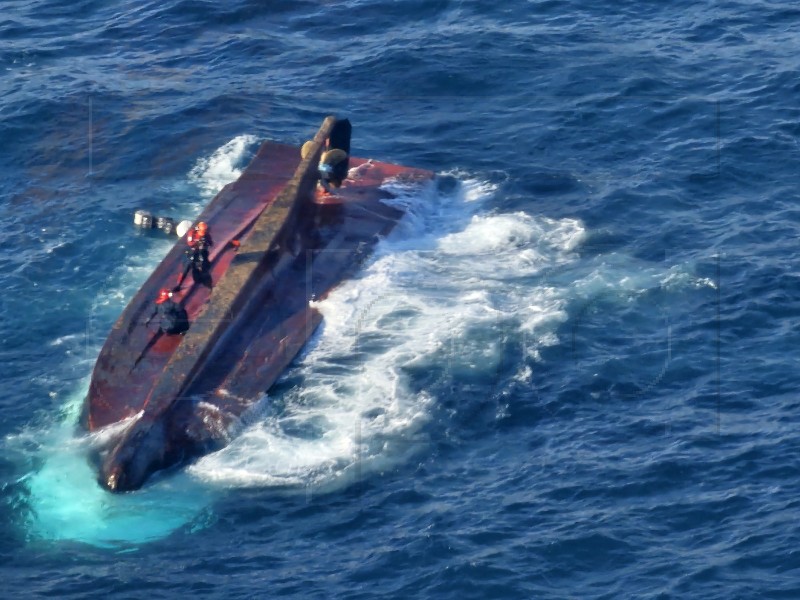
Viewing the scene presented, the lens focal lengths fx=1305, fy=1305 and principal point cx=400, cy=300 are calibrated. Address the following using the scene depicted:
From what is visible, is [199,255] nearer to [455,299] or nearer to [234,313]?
[234,313]

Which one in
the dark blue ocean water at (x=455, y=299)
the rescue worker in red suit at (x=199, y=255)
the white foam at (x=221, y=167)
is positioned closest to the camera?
the dark blue ocean water at (x=455, y=299)

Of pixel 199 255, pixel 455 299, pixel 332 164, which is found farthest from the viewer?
pixel 332 164

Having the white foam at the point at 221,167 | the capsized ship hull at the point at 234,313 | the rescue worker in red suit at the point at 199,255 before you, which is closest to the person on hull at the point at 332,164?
the capsized ship hull at the point at 234,313

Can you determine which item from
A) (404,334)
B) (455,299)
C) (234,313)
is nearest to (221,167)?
(234,313)

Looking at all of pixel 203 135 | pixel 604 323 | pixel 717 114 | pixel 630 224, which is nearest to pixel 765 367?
pixel 604 323

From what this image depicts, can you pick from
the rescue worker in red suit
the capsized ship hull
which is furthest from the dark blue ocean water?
the rescue worker in red suit

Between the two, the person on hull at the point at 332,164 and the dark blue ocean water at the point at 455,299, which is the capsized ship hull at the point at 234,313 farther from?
the dark blue ocean water at the point at 455,299
